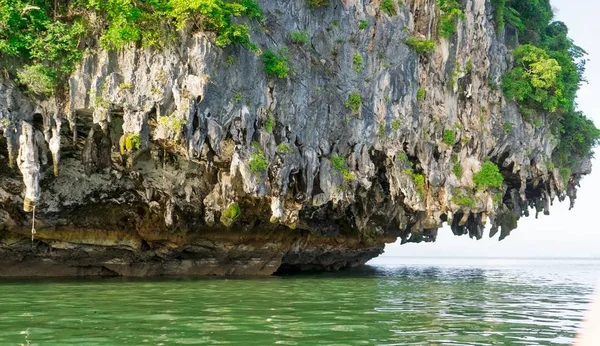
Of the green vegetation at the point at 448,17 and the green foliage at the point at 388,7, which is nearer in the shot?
the green foliage at the point at 388,7

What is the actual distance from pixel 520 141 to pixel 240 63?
17518mm

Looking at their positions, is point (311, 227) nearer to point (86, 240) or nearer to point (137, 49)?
point (86, 240)

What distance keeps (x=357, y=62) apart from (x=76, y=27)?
36.0 feet

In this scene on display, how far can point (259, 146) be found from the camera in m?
20.2

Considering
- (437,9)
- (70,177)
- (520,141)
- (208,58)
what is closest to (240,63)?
(208,58)

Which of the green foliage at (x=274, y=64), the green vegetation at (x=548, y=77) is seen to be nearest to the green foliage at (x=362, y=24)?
the green foliage at (x=274, y=64)

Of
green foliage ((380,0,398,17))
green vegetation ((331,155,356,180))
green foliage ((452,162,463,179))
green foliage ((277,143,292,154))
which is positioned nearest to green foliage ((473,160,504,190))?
green foliage ((452,162,463,179))

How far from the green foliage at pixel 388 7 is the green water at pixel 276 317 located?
43.4 feet

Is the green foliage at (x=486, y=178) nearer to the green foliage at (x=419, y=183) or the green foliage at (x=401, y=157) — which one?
the green foliage at (x=419, y=183)

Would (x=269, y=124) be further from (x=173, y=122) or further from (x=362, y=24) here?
(x=362, y=24)

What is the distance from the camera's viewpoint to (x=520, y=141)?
31188 millimetres

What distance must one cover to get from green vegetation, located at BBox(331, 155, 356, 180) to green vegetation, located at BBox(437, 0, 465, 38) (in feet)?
27.8

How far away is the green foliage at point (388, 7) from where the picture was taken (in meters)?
25.5

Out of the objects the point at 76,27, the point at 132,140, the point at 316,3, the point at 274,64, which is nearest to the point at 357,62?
the point at 316,3
